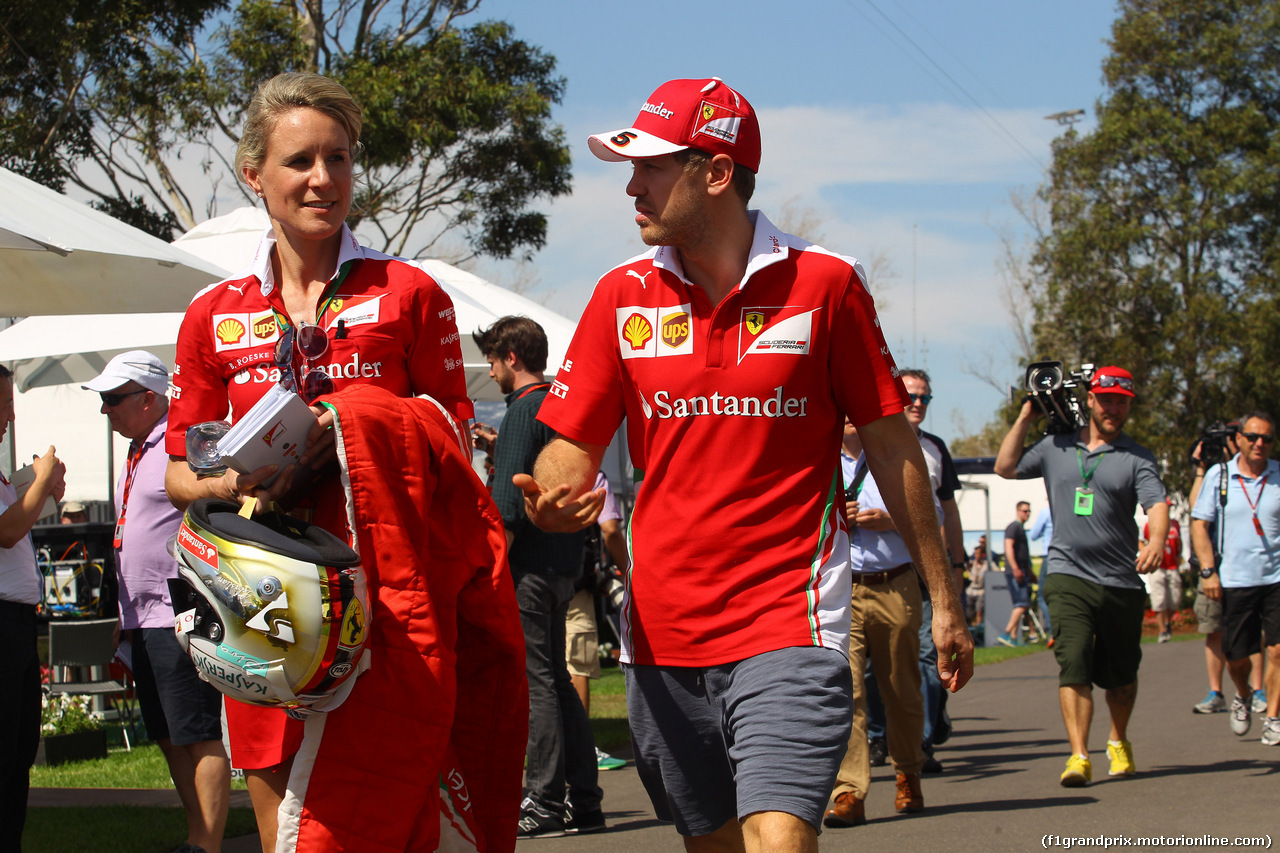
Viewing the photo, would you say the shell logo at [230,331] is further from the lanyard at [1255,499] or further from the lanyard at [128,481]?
the lanyard at [1255,499]

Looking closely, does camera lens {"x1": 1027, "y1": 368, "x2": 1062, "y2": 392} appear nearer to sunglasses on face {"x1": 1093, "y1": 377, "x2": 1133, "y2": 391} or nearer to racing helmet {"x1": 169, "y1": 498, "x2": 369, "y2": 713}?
sunglasses on face {"x1": 1093, "y1": 377, "x2": 1133, "y2": 391}

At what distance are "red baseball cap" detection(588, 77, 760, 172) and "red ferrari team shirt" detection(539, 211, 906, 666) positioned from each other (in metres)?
0.23

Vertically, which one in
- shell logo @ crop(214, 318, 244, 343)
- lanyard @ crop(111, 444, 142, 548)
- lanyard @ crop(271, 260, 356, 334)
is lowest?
lanyard @ crop(111, 444, 142, 548)

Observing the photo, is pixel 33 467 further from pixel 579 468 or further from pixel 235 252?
pixel 235 252

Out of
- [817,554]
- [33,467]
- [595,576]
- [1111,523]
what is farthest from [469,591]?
[1111,523]

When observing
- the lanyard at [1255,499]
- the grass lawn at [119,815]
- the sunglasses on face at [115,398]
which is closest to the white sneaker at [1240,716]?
the lanyard at [1255,499]

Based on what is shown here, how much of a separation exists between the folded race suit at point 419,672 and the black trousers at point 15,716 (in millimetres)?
2677

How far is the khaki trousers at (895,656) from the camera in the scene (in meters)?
7.28

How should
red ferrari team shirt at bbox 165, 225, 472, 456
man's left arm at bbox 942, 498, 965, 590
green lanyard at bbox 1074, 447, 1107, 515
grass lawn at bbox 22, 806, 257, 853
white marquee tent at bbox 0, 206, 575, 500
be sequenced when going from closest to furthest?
red ferrari team shirt at bbox 165, 225, 472, 456, grass lawn at bbox 22, 806, 257, 853, green lanyard at bbox 1074, 447, 1107, 515, man's left arm at bbox 942, 498, 965, 590, white marquee tent at bbox 0, 206, 575, 500

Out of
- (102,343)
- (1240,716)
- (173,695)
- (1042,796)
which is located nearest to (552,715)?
(173,695)

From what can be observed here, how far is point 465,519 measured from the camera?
120 inches

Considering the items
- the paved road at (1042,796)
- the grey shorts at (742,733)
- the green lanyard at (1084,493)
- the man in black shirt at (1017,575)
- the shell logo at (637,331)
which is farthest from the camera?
the man in black shirt at (1017,575)

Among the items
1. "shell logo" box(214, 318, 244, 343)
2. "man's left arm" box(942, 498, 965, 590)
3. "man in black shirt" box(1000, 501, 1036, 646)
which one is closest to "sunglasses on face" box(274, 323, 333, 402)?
"shell logo" box(214, 318, 244, 343)

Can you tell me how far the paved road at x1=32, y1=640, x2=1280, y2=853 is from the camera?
6.44 meters
